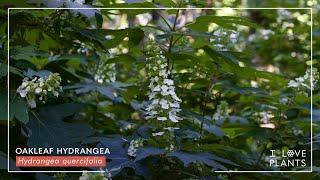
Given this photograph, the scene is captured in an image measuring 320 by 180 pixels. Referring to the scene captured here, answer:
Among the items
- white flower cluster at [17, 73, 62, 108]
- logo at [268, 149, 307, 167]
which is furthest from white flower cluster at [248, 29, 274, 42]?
white flower cluster at [17, 73, 62, 108]

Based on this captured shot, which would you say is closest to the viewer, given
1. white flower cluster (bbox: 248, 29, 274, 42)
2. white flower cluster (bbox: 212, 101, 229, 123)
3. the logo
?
the logo

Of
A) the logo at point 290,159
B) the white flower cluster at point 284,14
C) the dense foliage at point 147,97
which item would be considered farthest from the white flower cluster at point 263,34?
the logo at point 290,159

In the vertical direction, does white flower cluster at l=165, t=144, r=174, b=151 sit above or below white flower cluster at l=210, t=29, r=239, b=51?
below

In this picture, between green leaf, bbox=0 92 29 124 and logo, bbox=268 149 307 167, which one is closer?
green leaf, bbox=0 92 29 124

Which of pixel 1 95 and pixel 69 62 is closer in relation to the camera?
pixel 1 95

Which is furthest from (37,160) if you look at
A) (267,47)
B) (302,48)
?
(267,47)

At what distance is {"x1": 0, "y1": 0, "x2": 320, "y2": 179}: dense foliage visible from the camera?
1.35m

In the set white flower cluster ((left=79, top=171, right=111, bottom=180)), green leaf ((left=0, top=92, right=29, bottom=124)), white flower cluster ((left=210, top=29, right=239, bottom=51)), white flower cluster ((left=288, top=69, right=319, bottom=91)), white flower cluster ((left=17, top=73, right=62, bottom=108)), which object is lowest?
white flower cluster ((left=79, top=171, right=111, bottom=180))

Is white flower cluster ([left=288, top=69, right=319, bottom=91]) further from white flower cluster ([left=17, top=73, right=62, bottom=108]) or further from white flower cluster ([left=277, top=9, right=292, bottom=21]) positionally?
white flower cluster ([left=277, top=9, right=292, bottom=21])

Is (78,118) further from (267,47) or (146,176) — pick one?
(267,47)

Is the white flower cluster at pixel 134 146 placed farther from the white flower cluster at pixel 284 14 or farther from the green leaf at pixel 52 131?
the white flower cluster at pixel 284 14

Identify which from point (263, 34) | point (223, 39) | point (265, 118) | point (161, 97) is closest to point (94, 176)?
point (161, 97)

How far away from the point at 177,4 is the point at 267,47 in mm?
1884

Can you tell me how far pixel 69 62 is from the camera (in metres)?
2.08
